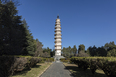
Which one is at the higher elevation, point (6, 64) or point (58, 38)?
point (58, 38)

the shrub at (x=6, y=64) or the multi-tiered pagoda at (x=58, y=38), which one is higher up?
the multi-tiered pagoda at (x=58, y=38)

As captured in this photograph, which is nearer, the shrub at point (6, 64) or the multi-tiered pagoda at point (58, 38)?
the shrub at point (6, 64)

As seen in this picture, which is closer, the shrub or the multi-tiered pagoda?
the shrub

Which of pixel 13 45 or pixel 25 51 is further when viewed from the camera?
pixel 25 51

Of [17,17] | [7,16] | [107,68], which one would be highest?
[17,17]

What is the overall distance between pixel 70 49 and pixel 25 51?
192 ft

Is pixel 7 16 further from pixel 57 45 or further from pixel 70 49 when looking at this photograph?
pixel 70 49

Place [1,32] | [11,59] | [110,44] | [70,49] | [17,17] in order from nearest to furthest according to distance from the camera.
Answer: [11,59] → [1,32] → [17,17] → [110,44] → [70,49]

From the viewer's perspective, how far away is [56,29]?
6088 centimetres

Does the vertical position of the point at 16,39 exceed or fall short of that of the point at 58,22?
it falls short

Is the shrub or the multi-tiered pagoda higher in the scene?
the multi-tiered pagoda

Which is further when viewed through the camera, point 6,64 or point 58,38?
point 58,38

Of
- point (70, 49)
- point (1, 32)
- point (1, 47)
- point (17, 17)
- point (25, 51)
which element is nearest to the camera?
point (1, 32)

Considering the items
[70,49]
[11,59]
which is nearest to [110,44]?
[70,49]
